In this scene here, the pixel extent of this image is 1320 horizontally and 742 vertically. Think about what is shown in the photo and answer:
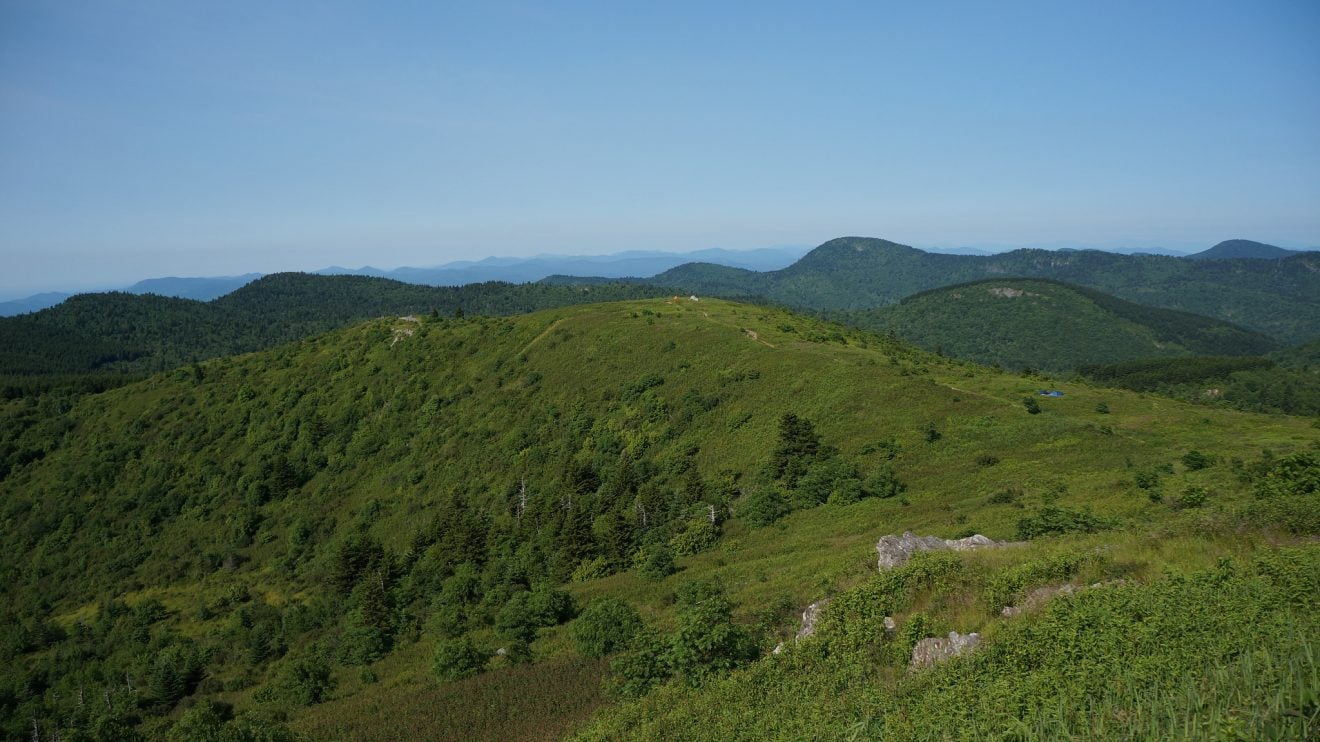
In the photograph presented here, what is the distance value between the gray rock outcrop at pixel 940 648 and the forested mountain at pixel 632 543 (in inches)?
18.8

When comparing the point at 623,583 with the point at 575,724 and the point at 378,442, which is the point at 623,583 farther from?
the point at 378,442

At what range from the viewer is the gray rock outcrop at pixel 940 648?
12.5 metres

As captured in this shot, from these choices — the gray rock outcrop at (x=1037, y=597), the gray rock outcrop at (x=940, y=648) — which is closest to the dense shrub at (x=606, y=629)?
the gray rock outcrop at (x=940, y=648)

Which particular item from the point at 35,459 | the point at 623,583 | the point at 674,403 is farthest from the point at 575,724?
the point at 35,459

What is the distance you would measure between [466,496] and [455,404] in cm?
1916

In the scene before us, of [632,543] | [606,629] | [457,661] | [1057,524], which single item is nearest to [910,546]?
[1057,524]

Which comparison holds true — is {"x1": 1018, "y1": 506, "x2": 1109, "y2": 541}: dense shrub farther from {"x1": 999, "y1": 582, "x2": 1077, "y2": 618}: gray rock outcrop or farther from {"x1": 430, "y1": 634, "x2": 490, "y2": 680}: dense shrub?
{"x1": 430, "y1": 634, "x2": 490, "y2": 680}: dense shrub

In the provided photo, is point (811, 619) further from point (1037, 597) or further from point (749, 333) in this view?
point (749, 333)

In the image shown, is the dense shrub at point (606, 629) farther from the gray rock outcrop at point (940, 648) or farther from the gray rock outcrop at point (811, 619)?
the gray rock outcrop at point (940, 648)

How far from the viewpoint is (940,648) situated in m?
13.0

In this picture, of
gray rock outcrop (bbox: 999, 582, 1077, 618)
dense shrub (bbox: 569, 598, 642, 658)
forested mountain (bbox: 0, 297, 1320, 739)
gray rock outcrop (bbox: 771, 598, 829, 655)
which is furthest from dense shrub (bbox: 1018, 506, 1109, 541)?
dense shrub (bbox: 569, 598, 642, 658)

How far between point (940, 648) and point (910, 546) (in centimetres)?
733

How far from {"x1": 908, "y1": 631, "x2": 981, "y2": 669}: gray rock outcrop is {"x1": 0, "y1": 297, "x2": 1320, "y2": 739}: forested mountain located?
1.57 feet

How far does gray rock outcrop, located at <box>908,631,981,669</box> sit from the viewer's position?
12547 mm
